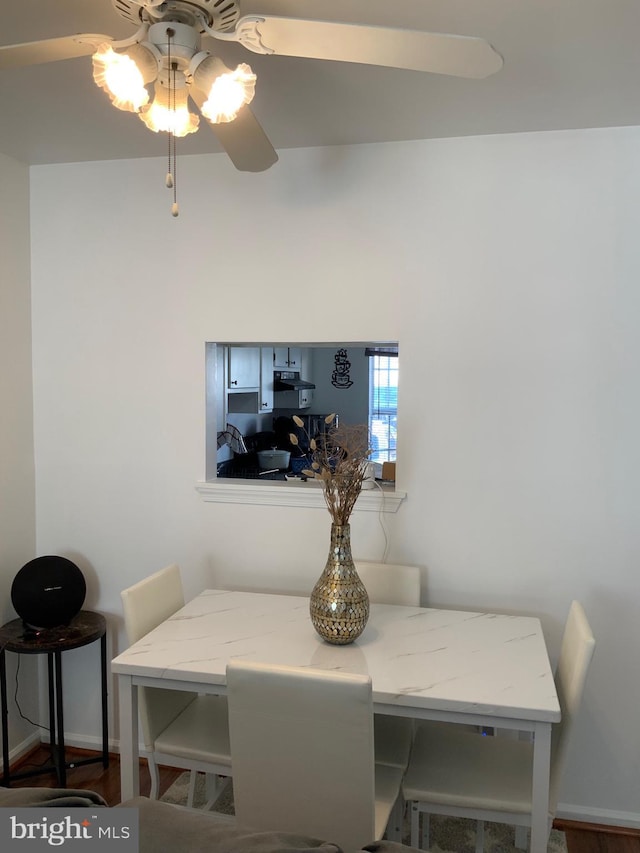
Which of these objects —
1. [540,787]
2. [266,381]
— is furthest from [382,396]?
[540,787]

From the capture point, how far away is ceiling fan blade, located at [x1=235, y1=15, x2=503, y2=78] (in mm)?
1255

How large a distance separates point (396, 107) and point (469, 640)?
1.76m

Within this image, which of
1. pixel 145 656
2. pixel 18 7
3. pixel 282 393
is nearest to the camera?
pixel 18 7

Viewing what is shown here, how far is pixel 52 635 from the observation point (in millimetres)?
2688

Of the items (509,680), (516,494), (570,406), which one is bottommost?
(509,680)

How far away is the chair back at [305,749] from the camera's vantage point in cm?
164

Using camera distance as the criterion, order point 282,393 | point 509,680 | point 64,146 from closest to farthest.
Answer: point 509,680 → point 64,146 → point 282,393

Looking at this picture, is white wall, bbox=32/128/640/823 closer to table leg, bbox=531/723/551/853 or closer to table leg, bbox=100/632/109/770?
table leg, bbox=100/632/109/770

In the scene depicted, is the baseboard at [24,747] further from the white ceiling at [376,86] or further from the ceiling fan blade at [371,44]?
the ceiling fan blade at [371,44]

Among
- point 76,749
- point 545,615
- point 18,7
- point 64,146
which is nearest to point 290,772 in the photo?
point 545,615

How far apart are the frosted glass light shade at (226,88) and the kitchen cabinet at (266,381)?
3.46 metres

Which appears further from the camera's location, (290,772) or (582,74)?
(582,74)

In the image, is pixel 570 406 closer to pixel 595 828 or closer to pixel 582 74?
pixel 582 74

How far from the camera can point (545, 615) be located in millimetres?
2572
